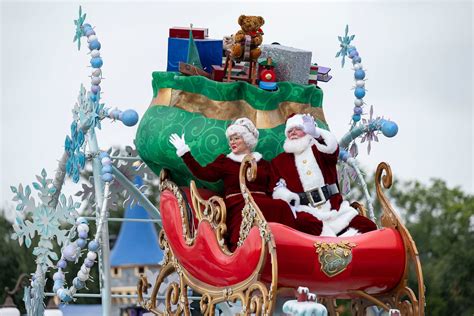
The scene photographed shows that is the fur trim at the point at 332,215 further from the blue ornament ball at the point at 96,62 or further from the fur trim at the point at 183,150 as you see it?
the blue ornament ball at the point at 96,62

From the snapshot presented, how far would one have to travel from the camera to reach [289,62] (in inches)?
505

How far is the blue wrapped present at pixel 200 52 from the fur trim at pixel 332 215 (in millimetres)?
2088

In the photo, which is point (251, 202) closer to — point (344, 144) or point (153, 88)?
point (153, 88)

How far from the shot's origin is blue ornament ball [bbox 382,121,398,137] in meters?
13.6

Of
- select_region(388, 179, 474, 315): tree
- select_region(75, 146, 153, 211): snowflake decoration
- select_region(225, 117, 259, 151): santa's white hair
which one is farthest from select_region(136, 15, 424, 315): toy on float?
select_region(388, 179, 474, 315): tree

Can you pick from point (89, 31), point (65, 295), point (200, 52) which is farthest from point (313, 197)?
point (89, 31)

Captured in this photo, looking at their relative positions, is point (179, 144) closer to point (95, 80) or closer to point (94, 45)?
point (95, 80)

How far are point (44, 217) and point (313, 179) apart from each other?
2913mm

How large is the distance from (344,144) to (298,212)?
3220 millimetres

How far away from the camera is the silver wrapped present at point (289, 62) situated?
505 inches

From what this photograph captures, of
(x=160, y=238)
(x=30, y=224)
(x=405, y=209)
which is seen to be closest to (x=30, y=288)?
(x=30, y=224)

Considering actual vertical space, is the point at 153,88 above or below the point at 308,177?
above

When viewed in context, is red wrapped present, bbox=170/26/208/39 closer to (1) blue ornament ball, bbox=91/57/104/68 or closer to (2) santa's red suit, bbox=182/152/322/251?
(1) blue ornament ball, bbox=91/57/104/68

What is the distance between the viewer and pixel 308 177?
11617mm
